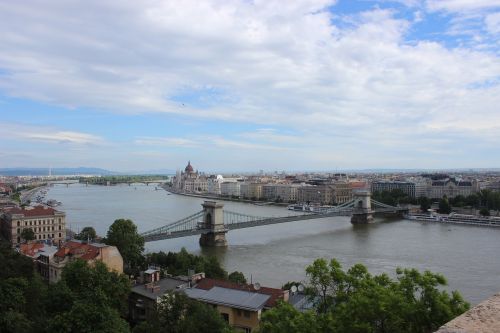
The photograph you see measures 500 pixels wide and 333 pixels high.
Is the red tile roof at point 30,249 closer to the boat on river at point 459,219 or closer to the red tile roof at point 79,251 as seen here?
the red tile roof at point 79,251

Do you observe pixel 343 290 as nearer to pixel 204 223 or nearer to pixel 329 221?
pixel 204 223

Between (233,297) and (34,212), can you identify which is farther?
(34,212)

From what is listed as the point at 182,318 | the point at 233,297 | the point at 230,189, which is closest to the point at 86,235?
the point at 233,297

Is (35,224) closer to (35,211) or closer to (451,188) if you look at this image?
(35,211)

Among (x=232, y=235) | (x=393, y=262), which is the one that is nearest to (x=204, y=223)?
(x=232, y=235)

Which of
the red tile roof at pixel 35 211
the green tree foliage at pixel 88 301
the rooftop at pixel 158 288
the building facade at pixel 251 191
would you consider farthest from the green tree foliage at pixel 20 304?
the building facade at pixel 251 191

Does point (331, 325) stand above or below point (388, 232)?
above
